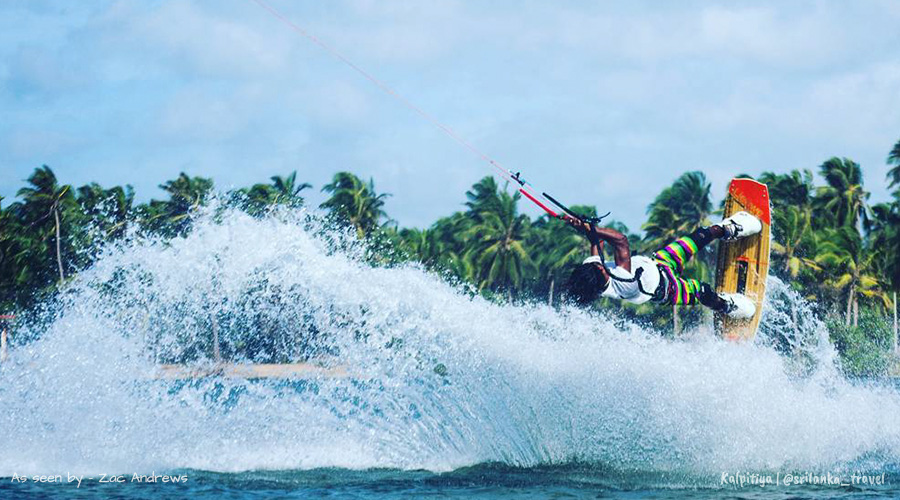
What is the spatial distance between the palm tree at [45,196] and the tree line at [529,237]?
0.04m

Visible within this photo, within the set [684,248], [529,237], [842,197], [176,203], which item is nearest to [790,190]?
[842,197]

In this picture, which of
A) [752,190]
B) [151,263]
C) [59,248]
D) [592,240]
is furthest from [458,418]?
[59,248]

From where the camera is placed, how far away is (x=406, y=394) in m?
12.1

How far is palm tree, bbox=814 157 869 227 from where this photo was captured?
48719 mm

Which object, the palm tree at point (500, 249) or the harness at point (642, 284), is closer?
the harness at point (642, 284)

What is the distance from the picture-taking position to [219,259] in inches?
487

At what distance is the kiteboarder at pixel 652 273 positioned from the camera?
37.0 ft

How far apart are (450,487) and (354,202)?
131ft

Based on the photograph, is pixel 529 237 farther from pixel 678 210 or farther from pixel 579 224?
pixel 579 224

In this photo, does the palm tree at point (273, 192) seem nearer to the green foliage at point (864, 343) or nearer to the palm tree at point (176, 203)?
the palm tree at point (176, 203)

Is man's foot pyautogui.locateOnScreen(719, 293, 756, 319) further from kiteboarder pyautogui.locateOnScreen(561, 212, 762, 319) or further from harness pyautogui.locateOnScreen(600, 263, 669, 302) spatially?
harness pyautogui.locateOnScreen(600, 263, 669, 302)

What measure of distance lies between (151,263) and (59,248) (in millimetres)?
36406

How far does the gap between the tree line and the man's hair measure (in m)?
28.5

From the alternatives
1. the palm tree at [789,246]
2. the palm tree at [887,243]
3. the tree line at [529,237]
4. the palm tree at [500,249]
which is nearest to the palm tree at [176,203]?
the tree line at [529,237]
